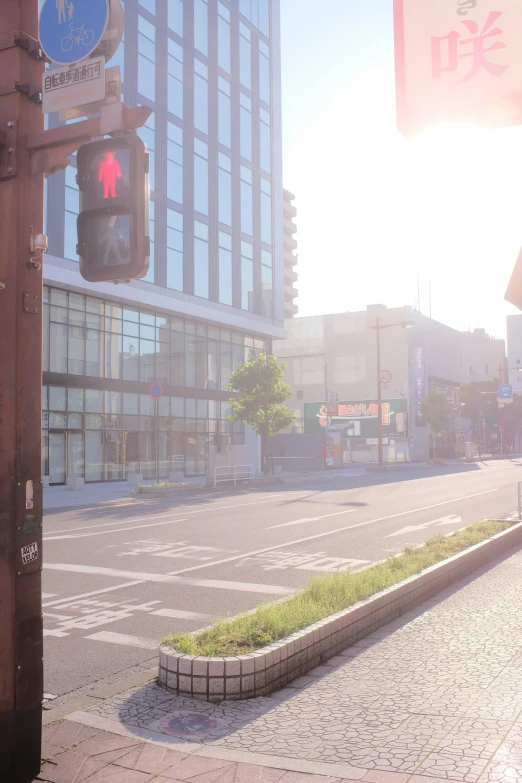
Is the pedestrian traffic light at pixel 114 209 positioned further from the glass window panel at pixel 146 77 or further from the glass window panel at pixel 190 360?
the glass window panel at pixel 190 360

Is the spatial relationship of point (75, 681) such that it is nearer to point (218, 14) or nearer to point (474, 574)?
point (474, 574)

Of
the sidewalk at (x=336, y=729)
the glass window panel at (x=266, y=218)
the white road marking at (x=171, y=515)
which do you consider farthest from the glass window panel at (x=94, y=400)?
the sidewalk at (x=336, y=729)

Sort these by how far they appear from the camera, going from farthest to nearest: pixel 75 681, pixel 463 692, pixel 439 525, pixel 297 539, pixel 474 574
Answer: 1. pixel 439 525
2. pixel 297 539
3. pixel 474 574
4. pixel 75 681
5. pixel 463 692

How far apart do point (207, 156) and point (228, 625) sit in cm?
4126

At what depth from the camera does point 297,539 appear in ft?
47.2

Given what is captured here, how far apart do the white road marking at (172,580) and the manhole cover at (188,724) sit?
13.9 feet

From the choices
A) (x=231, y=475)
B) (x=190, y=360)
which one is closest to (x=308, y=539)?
(x=231, y=475)

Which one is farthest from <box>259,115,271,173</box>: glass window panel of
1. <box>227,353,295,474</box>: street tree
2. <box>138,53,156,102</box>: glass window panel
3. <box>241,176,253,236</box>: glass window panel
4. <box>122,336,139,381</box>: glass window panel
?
<box>122,336,139,381</box>: glass window panel

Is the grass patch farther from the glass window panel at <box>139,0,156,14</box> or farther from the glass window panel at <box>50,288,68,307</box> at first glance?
the glass window panel at <box>139,0,156,14</box>

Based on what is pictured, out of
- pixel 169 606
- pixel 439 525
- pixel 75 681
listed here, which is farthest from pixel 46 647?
pixel 439 525

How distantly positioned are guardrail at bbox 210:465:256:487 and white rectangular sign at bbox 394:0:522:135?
29774mm

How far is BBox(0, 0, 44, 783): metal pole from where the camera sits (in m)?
4.16

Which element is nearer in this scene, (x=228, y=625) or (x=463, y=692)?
(x=463, y=692)

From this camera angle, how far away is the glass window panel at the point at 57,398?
108 ft
